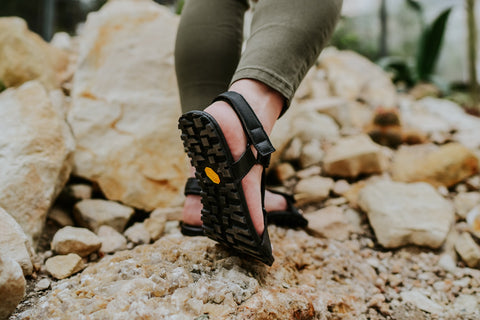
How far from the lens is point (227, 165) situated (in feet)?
2.05

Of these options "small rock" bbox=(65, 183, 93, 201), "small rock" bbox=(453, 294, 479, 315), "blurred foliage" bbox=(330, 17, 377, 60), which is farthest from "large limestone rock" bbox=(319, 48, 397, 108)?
"small rock" bbox=(65, 183, 93, 201)

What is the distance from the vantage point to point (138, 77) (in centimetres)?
141

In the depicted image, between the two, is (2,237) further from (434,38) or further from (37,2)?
(434,38)

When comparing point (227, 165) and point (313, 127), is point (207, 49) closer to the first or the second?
point (227, 165)

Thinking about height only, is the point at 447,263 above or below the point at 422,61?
above

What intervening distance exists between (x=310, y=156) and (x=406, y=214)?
1.93ft

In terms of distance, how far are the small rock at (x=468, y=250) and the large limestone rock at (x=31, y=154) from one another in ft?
3.85

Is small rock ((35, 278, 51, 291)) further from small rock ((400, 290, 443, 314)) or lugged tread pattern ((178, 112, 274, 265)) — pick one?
small rock ((400, 290, 443, 314))

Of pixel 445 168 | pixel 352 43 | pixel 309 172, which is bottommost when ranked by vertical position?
pixel 352 43

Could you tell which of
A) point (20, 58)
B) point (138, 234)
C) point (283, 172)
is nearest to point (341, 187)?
point (283, 172)

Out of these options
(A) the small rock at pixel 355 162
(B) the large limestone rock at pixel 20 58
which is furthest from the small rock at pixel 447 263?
(B) the large limestone rock at pixel 20 58

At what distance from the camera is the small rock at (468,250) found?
94 cm

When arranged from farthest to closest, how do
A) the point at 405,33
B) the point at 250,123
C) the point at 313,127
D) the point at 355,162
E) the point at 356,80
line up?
the point at 405,33 < the point at 356,80 < the point at 313,127 < the point at 355,162 < the point at 250,123

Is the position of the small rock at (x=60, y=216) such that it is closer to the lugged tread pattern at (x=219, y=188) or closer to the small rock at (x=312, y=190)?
the lugged tread pattern at (x=219, y=188)
